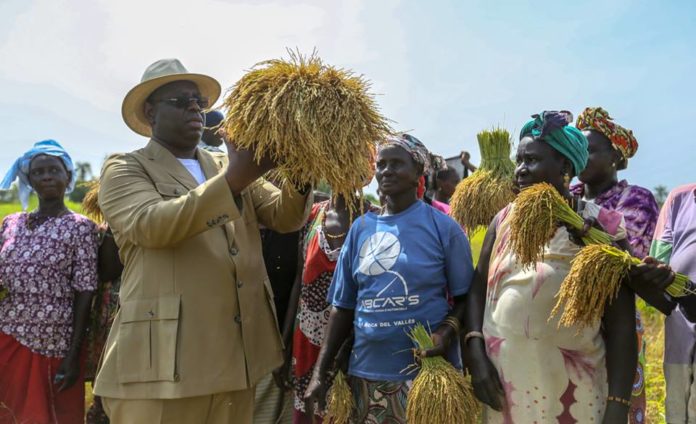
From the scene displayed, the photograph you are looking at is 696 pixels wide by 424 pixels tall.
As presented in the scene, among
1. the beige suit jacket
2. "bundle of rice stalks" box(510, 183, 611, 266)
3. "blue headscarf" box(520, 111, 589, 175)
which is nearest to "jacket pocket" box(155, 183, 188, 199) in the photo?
the beige suit jacket

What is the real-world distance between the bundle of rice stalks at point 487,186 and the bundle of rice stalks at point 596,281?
223 centimetres

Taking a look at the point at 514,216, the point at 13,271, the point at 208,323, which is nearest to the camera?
the point at 514,216

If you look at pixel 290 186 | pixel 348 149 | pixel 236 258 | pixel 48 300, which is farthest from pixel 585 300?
pixel 48 300

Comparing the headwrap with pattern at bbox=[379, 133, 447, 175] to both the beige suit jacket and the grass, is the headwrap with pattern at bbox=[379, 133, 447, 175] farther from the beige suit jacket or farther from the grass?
the grass

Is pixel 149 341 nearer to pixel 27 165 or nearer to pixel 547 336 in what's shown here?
pixel 547 336

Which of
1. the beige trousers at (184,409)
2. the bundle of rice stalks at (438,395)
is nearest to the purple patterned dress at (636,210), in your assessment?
the bundle of rice stalks at (438,395)

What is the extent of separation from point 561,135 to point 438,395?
134 cm

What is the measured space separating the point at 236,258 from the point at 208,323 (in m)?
0.34

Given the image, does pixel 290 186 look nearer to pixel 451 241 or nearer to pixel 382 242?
pixel 382 242

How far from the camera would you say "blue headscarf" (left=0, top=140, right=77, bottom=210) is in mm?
4566

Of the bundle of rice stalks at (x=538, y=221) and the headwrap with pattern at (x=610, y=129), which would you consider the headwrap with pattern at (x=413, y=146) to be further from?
the headwrap with pattern at (x=610, y=129)

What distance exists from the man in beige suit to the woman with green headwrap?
1029 mm

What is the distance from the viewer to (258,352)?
3.02 m

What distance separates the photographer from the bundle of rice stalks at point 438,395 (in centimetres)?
278
